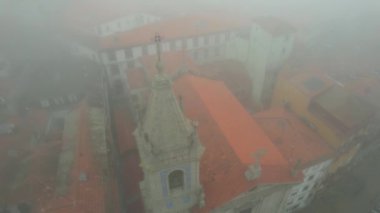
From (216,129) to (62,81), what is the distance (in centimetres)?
→ 3186

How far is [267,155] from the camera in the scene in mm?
31359

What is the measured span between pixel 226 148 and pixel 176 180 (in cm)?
663

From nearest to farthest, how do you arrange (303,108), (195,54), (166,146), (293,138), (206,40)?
(166,146), (293,138), (303,108), (206,40), (195,54)

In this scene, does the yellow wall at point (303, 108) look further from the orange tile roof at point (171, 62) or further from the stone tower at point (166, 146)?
the stone tower at point (166, 146)

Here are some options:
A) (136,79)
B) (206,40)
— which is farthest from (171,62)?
(206,40)

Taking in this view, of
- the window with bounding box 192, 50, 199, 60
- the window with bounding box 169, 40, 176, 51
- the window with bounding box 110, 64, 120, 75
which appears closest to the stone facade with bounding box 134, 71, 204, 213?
the window with bounding box 110, 64, 120, 75

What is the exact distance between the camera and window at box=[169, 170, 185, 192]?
25.0 m

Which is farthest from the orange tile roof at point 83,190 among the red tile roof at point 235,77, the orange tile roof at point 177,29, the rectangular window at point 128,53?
the orange tile roof at point 177,29

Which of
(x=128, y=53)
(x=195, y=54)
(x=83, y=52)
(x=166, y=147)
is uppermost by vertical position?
(x=166, y=147)

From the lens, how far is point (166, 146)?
72.7ft

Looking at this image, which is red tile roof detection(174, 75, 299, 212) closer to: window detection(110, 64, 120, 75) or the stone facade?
the stone facade

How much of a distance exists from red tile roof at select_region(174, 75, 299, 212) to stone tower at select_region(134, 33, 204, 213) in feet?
9.63

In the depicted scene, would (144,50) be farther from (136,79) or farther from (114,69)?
(136,79)

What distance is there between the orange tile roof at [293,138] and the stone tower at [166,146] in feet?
51.8
